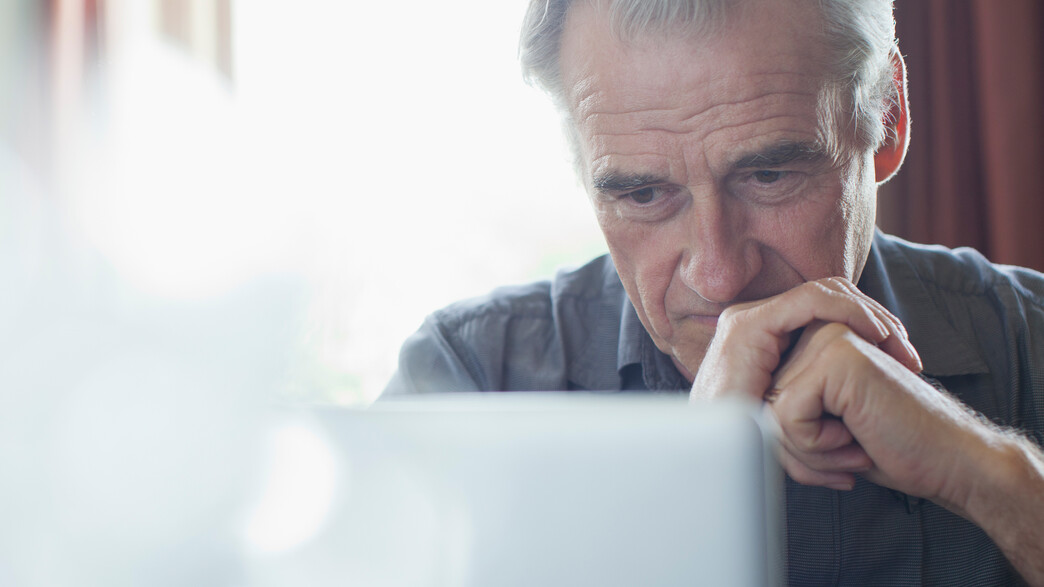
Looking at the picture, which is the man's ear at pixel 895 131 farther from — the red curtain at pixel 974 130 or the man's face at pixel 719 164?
the red curtain at pixel 974 130

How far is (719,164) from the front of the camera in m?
0.98

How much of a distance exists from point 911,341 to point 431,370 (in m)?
0.77

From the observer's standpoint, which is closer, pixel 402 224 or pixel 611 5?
pixel 611 5

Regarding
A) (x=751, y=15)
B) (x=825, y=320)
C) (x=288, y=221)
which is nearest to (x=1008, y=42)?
(x=751, y=15)

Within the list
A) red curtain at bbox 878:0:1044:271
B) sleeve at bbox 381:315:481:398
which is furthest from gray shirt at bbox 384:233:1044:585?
red curtain at bbox 878:0:1044:271

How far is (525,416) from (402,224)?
2.55 metres

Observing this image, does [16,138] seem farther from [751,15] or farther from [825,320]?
[825,320]

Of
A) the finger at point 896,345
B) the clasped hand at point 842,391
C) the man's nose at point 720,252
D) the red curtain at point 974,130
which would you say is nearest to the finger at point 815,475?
the clasped hand at point 842,391

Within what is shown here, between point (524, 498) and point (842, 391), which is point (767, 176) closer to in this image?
point (842, 391)

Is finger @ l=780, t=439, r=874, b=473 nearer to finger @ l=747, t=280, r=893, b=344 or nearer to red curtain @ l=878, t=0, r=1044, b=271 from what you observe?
finger @ l=747, t=280, r=893, b=344

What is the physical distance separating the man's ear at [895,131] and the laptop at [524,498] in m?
0.96

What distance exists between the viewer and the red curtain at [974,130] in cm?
217

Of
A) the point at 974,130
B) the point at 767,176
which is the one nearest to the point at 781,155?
the point at 767,176

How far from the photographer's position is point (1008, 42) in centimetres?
217
